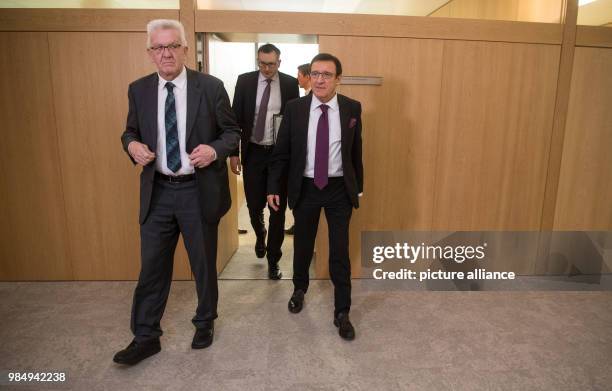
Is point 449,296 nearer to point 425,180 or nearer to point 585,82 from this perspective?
point 425,180

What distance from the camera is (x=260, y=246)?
3740 mm

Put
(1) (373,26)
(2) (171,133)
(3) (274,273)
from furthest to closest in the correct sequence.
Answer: (3) (274,273) < (1) (373,26) < (2) (171,133)

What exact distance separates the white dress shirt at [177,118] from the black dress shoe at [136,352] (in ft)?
3.10

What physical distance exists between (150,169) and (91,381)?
110 centimetres

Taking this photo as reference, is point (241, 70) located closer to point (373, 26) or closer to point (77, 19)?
point (77, 19)

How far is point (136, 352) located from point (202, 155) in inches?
44.0

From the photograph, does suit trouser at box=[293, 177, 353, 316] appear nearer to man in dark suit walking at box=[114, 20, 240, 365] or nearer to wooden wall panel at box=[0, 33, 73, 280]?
man in dark suit walking at box=[114, 20, 240, 365]

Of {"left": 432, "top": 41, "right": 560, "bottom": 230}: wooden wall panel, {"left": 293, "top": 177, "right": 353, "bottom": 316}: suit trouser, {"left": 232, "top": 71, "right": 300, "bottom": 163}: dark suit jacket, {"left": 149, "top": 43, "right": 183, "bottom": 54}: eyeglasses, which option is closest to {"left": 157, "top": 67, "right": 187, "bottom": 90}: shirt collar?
{"left": 149, "top": 43, "right": 183, "bottom": 54}: eyeglasses

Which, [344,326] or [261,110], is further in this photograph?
[261,110]

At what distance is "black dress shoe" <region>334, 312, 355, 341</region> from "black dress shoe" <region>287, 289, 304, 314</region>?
31cm

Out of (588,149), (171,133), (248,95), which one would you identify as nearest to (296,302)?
(171,133)

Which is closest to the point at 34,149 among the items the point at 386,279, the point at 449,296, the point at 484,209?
the point at 386,279

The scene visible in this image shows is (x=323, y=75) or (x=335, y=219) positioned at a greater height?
(x=323, y=75)

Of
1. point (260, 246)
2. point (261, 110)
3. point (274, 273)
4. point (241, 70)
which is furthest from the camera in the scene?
point (241, 70)
